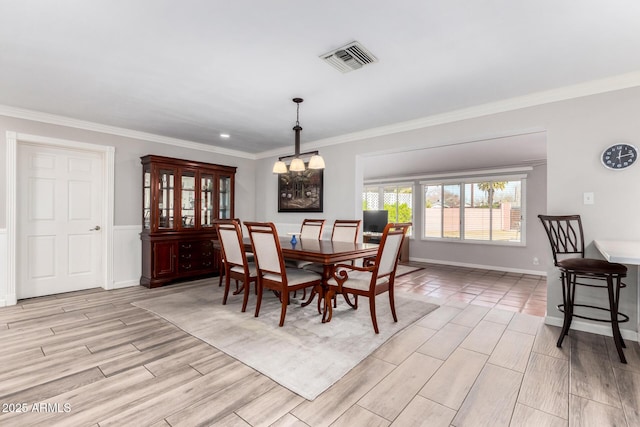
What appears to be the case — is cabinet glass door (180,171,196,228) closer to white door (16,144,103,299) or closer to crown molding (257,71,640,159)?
white door (16,144,103,299)

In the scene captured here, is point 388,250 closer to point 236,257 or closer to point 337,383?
point 337,383

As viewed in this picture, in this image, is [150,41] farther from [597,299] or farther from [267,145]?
[597,299]

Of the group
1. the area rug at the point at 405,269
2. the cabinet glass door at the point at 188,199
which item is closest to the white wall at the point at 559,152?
the cabinet glass door at the point at 188,199

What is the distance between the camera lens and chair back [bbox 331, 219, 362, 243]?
13.4 ft

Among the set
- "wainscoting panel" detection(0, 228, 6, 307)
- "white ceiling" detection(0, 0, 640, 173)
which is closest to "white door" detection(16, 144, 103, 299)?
"wainscoting panel" detection(0, 228, 6, 307)

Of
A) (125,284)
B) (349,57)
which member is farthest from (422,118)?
(125,284)

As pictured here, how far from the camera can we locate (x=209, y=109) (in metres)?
3.69

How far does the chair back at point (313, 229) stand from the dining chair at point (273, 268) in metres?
1.27

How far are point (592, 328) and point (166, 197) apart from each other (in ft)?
17.9

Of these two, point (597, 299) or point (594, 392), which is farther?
point (597, 299)

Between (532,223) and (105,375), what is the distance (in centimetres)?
688

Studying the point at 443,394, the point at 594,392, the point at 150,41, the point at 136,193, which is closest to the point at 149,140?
the point at 136,193

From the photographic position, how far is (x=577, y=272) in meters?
2.47

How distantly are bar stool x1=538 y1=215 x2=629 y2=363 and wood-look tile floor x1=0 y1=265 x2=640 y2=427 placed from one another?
0.24 meters
